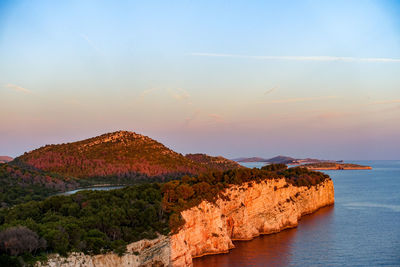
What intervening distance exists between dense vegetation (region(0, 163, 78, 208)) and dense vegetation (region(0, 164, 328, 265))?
71.1 ft

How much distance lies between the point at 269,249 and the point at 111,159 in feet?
221

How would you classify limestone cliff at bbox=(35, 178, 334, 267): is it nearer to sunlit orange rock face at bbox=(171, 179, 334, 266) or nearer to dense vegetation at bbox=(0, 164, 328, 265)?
sunlit orange rock face at bbox=(171, 179, 334, 266)

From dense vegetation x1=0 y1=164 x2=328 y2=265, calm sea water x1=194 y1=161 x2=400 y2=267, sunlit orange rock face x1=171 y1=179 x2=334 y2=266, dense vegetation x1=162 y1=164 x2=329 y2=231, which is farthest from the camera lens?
calm sea water x1=194 y1=161 x2=400 y2=267

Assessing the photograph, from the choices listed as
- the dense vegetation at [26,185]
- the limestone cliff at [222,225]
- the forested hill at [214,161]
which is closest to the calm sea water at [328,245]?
the limestone cliff at [222,225]

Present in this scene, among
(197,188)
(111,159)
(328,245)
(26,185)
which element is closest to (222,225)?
(197,188)

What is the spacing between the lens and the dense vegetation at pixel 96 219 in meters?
16.6

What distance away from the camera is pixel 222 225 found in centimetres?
3080

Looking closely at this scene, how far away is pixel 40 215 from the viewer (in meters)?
23.0

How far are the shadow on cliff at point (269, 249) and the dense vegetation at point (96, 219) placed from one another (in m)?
4.68

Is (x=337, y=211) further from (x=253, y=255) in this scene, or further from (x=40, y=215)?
(x=40, y=215)

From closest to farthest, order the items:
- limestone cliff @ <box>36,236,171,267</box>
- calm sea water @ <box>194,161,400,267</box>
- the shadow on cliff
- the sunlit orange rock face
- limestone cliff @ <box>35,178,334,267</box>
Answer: limestone cliff @ <box>36,236,171,267</box>
limestone cliff @ <box>35,178,334,267</box>
the sunlit orange rock face
the shadow on cliff
calm sea water @ <box>194,161,400,267</box>

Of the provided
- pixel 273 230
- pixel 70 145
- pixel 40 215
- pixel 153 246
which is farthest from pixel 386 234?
pixel 70 145

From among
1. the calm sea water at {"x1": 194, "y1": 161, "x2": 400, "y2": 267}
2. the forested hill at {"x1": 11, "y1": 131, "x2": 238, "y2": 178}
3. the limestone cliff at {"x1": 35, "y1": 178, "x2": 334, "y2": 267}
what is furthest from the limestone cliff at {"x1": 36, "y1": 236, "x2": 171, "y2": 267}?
the forested hill at {"x1": 11, "y1": 131, "x2": 238, "y2": 178}

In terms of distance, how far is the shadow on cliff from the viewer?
2764 cm
